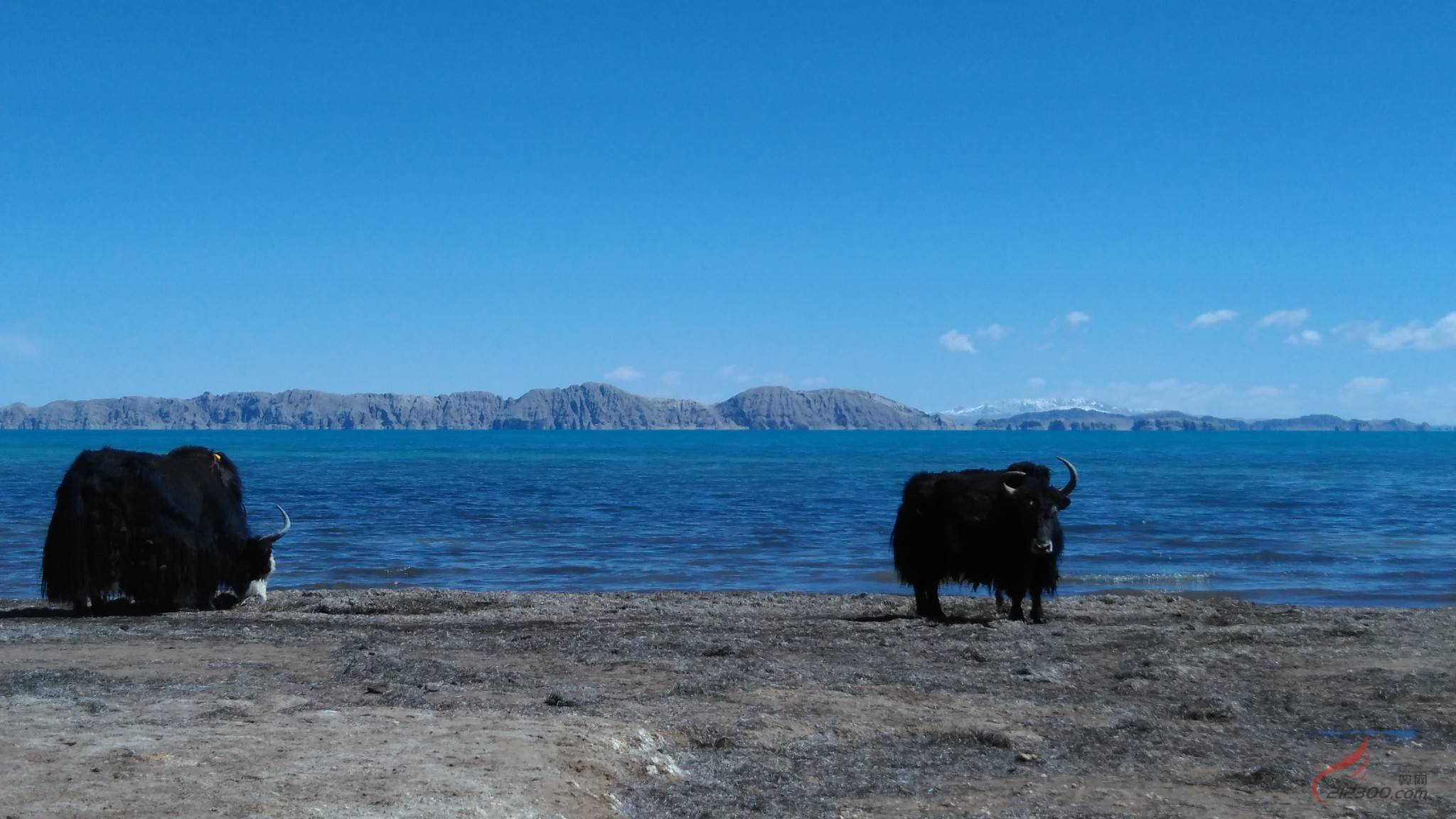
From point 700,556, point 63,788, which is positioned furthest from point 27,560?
point 63,788

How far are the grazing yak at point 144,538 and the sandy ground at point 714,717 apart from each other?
593 millimetres

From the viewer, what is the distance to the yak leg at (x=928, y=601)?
13383 millimetres

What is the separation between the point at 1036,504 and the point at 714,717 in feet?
20.9

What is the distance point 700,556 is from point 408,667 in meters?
13.2

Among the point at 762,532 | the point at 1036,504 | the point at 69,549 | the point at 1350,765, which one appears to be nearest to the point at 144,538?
the point at 69,549

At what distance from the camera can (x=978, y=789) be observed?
6.10 metres

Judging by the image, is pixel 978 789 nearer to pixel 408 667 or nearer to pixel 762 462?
pixel 408 667

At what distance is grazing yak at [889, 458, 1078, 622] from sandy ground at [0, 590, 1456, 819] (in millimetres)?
654

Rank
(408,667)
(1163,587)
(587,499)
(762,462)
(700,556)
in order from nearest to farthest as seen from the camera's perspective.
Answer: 1. (408,667)
2. (1163,587)
3. (700,556)
4. (587,499)
5. (762,462)

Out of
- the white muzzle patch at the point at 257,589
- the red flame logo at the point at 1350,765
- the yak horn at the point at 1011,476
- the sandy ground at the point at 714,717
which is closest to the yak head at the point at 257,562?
the white muzzle patch at the point at 257,589

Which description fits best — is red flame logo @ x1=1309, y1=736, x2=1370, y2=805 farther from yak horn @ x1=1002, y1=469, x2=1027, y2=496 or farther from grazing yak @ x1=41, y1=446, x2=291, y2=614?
grazing yak @ x1=41, y1=446, x2=291, y2=614

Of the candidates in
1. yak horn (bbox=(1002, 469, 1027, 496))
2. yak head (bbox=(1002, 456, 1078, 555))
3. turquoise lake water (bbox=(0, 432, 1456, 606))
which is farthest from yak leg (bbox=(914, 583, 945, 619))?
turquoise lake water (bbox=(0, 432, 1456, 606))

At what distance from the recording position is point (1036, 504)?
13.0 metres

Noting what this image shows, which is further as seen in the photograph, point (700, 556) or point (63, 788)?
point (700, 556)
